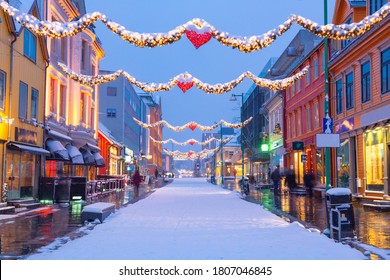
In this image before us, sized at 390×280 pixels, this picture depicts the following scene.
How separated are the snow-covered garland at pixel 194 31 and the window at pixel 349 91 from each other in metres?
14.6

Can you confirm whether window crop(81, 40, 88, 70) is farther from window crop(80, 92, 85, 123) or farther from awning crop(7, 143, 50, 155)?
awning crop(7, 143, 50, 155)

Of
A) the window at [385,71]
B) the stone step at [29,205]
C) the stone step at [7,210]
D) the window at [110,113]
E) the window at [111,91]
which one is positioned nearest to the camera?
the stone step at [7,210]

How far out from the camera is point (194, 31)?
1403cm

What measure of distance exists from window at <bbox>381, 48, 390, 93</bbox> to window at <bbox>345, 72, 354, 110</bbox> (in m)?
4.97

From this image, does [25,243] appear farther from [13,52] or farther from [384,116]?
[384,116]

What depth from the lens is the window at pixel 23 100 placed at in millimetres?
22672

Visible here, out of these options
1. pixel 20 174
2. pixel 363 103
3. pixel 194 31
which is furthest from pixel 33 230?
pixel 363 103

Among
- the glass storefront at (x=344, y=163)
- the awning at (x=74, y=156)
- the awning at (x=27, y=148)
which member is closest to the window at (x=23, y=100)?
the awning at (x=27, y=148)

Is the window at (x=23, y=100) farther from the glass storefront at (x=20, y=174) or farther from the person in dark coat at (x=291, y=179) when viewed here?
the person in dark coat at (x=291, y=179)

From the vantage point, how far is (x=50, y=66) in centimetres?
2820

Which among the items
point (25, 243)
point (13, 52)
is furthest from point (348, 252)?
point (13, 52)

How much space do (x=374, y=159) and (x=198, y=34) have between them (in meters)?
13.7

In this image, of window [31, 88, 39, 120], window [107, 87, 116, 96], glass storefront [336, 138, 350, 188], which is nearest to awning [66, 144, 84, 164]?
window [31, 88, 39, 120]

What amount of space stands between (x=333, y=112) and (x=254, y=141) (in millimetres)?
42501
